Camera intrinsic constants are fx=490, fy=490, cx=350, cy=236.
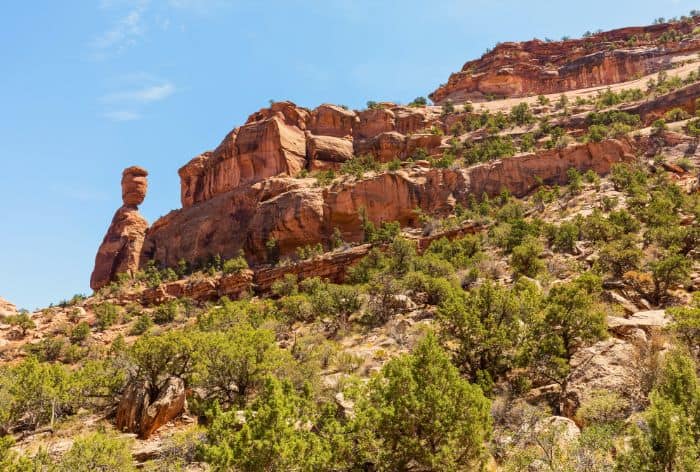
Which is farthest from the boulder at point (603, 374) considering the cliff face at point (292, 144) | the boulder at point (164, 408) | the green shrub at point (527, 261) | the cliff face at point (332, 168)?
the cliff face at point (292, 144)

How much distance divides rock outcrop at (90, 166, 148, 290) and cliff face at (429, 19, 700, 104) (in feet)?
201

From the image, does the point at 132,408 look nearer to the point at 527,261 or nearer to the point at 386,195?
the point at 527,261

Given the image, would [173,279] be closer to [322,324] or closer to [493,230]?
[322,324]

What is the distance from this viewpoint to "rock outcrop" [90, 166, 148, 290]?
68.5 meters

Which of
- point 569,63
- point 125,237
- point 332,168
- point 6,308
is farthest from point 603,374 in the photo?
point 569,63

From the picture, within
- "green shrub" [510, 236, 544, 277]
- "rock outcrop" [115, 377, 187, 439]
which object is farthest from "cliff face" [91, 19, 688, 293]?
"rock outcrop" [115, 377, 187, 439]

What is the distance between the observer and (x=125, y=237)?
232 ft

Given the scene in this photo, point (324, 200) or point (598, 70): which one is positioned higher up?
point (598, 70)

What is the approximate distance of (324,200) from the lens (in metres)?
60.1

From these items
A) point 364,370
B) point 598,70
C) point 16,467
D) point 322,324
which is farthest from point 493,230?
point 598,70

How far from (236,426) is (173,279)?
159 ft

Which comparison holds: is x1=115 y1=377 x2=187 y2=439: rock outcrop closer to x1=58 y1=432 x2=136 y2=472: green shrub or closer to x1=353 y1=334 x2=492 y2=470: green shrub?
x1=58 y1=432 x2=136 y2=472: green shrub

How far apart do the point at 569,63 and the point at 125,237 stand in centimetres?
8843

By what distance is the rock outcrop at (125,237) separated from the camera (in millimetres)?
68500
